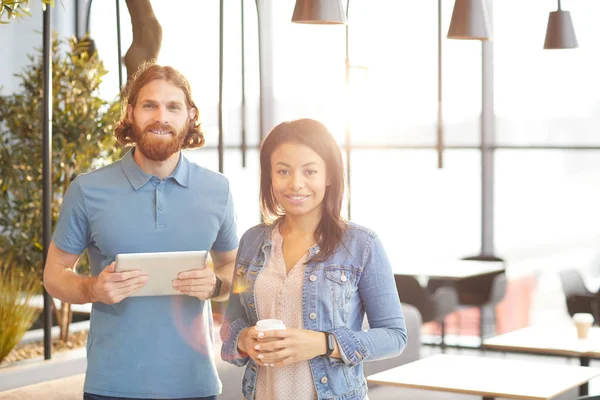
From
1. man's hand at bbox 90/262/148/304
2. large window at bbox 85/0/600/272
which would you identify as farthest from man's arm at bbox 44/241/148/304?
large window at bbox 85/0/600/272

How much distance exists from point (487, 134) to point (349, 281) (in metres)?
7.73

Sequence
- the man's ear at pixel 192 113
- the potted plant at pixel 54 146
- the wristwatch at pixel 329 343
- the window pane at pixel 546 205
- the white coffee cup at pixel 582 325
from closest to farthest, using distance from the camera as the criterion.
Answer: the wristwatch at pixel 329 343 → the man's ear at pixel 192 113 → the white coffee cup at pixel 582 325 → the potted plant at pixel 54 146 → the window pane at pixel 546 205

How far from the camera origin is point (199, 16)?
1238 centimetres

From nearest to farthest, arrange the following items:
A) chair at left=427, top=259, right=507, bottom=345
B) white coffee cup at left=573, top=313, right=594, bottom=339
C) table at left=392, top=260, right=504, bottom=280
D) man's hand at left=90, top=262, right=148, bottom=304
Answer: man's hand at left=90, top=262, right=148, bottom=304 → white coffee cup at left=573, top=313, right=594, bottom=339 → table at left=392, top=260, right=504, bottom=280 → chair at left=427, top=259, right=507, bottom=345

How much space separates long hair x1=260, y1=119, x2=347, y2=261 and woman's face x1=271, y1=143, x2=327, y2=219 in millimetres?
19

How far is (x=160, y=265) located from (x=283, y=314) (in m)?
0.37

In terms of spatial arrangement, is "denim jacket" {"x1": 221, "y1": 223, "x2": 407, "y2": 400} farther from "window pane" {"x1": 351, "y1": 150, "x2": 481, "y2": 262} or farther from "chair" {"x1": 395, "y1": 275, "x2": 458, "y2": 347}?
"window pane" {"x1": 351, "y1": 150, "x2": 481, "y2": 262}

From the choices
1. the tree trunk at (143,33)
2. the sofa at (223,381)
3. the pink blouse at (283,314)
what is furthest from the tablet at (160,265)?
the tree trunk at (143,33)

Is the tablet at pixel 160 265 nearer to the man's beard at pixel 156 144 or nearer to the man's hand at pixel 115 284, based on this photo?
the man's hand at pixel 115 284

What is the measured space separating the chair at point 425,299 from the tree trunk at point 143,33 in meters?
3.46

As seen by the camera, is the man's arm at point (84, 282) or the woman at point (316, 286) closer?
the woman at point (316, 286)

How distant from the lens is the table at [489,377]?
3.66 meters

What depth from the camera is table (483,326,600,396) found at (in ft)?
15.5

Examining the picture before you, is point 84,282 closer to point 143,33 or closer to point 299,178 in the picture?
point 299,178
